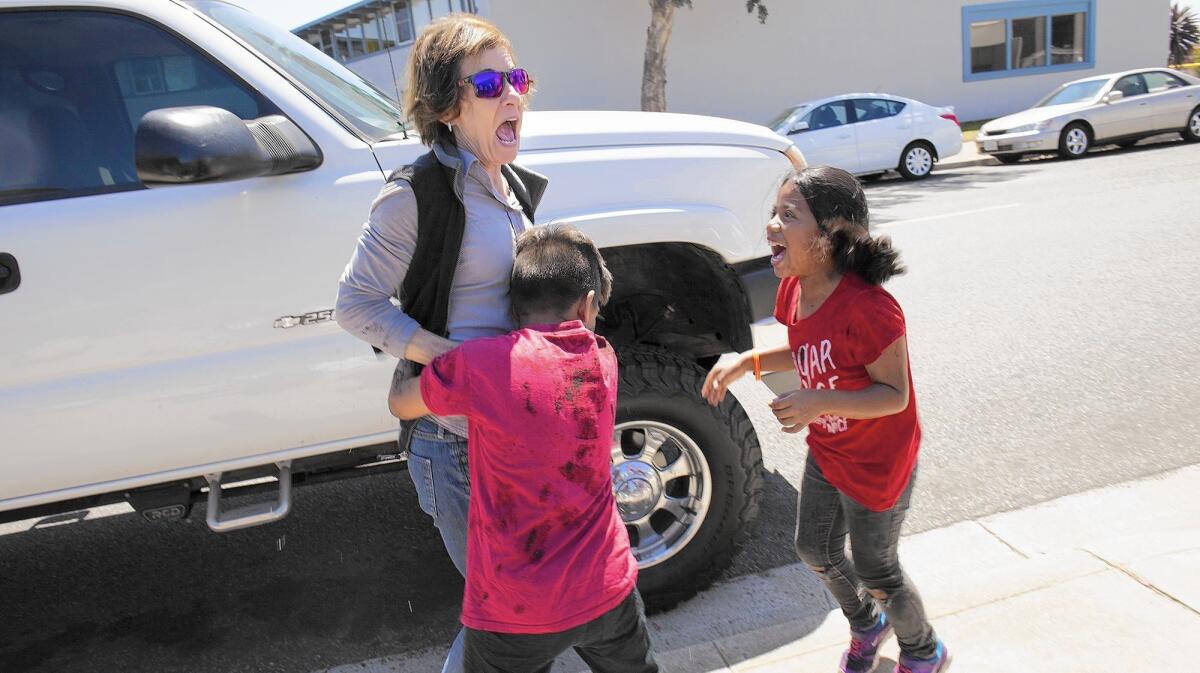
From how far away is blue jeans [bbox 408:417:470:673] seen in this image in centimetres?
226

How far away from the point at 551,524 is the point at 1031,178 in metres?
13.8

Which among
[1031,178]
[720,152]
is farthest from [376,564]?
[1031,178]

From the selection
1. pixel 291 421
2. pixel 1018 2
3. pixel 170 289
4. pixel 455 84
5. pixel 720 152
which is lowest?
pixel 291 421

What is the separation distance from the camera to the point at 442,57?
211cm

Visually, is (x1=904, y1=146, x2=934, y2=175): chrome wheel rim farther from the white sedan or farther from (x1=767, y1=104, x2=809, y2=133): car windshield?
(x1=767, y1=104, x2=809, y2=133): car windshield

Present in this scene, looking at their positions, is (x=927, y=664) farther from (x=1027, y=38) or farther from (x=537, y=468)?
(x=1027, y=38)

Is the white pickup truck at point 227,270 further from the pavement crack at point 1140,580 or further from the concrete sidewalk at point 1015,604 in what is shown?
the pavement crack at point 1140,580

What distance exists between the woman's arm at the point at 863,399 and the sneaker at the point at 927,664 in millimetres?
830

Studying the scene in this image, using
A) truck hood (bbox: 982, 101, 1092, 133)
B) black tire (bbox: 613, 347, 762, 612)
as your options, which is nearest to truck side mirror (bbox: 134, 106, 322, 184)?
black tire (bbox: 613, 347, 762, 612)

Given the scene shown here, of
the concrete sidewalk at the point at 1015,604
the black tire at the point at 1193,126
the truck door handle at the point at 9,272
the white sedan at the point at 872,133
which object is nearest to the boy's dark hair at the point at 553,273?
the concrete sidewalk at the point at 1015,604

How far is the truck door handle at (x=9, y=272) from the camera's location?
2707mm

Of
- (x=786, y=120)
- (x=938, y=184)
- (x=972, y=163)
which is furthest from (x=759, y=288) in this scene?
(x=972, y=163)

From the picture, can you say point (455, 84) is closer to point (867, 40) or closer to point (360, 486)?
point (360, 486)

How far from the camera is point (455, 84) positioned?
6.97 feet
